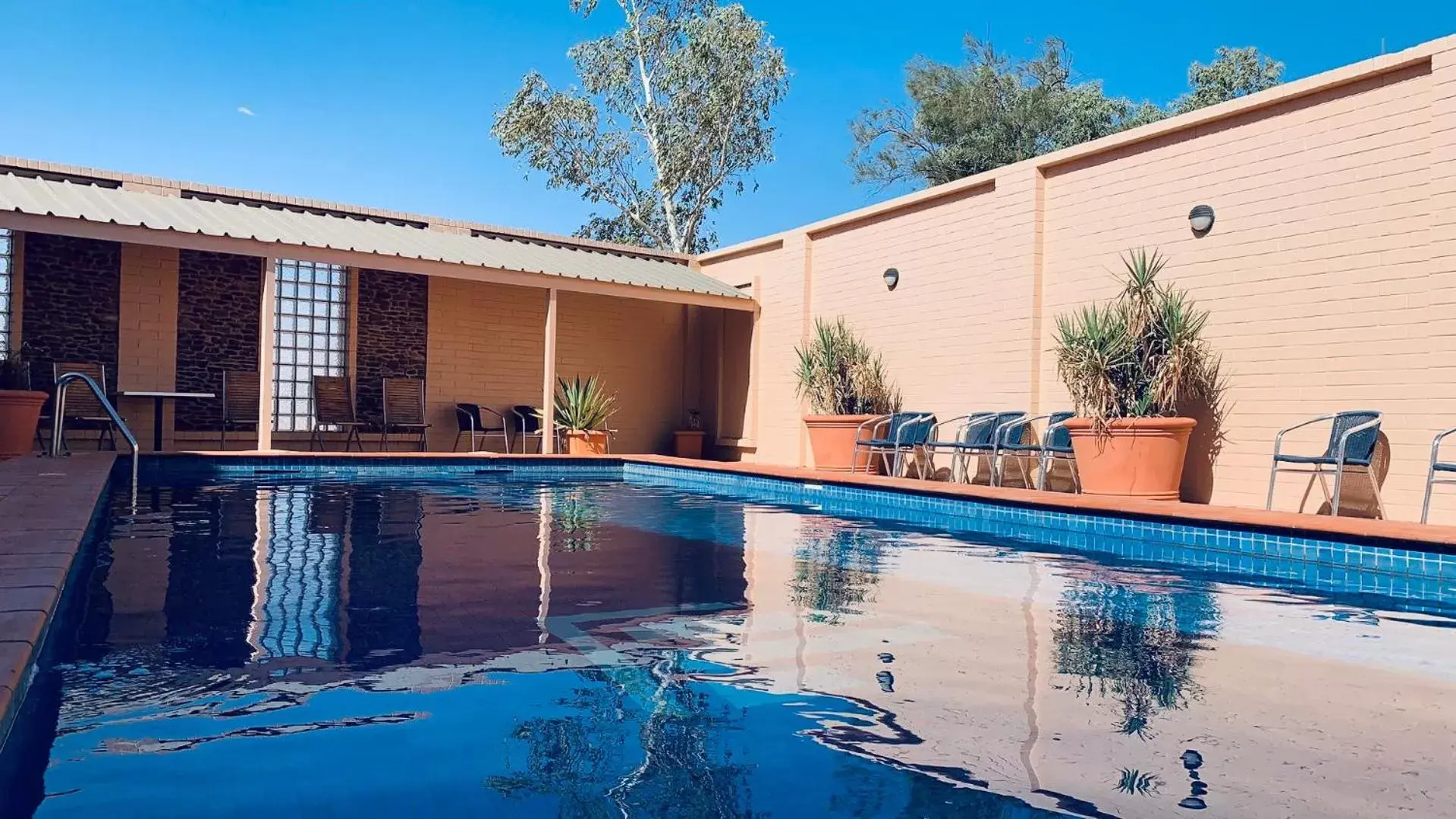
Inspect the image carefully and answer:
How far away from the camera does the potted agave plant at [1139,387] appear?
6859 mm

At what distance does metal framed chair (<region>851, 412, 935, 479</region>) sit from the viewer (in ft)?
29.8

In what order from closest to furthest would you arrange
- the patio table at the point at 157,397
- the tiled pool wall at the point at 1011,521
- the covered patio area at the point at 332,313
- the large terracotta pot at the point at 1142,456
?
→ 1. the tiled pool wall at the point at 1011,521
2. the large terracotta pot at the point at 1142,456
3. the patio table at the point at 157,397
4. the covered patio area at the point at 332,313

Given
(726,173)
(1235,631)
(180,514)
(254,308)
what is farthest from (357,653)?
(726,173)

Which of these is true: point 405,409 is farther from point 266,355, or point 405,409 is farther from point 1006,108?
point 1006,108

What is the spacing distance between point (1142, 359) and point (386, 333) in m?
8.16

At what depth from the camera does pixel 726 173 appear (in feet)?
68.7

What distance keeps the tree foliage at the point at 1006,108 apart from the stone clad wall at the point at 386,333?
493 inches

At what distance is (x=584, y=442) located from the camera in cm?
1139

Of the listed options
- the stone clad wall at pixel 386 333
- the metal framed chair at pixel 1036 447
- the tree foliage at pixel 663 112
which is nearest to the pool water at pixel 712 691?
the metal framed chair at pixel 1036 447

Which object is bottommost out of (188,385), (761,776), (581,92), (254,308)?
(761,776)

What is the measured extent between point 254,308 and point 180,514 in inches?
233

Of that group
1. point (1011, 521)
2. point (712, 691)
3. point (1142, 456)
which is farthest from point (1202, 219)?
point (712, 691)

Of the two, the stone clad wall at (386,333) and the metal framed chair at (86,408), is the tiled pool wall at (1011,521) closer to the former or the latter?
the metal framed chair at (86,408)

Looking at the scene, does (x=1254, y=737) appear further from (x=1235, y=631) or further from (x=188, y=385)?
(x=188, y=385)
